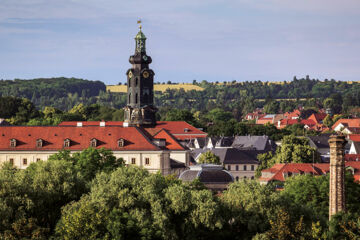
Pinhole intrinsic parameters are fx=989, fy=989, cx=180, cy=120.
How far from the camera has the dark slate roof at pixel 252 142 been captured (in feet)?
617

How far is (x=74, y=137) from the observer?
4951 inches

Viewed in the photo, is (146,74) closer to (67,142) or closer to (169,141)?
(169,141)

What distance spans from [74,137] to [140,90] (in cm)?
3446

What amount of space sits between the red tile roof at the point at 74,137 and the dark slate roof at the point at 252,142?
64483 millimetres

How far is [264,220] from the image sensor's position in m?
74.2

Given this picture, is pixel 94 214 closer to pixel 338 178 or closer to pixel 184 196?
pixel 184 196

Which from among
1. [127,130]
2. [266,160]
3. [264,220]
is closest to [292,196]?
[264,220]

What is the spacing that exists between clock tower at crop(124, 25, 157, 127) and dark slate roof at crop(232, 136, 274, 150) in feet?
111

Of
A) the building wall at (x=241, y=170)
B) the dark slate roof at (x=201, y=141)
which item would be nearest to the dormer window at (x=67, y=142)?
the building wall at (x=241, y=170)

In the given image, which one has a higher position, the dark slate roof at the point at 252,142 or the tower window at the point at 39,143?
the tower window at the point at 39,143

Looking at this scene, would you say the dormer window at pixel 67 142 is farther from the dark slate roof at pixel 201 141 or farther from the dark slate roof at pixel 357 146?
the dark slate roof at pixel 357 146

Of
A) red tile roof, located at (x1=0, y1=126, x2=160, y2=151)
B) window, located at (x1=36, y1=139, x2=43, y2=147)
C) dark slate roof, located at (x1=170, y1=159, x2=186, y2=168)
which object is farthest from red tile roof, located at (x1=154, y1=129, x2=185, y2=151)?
window, located at (x1=36, y1=139, x2=43, y2=147)

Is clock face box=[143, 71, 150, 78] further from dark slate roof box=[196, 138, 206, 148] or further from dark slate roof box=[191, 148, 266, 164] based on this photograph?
dark slate roof box=[196, 138, 206, 148]

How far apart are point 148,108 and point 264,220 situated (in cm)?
8658
